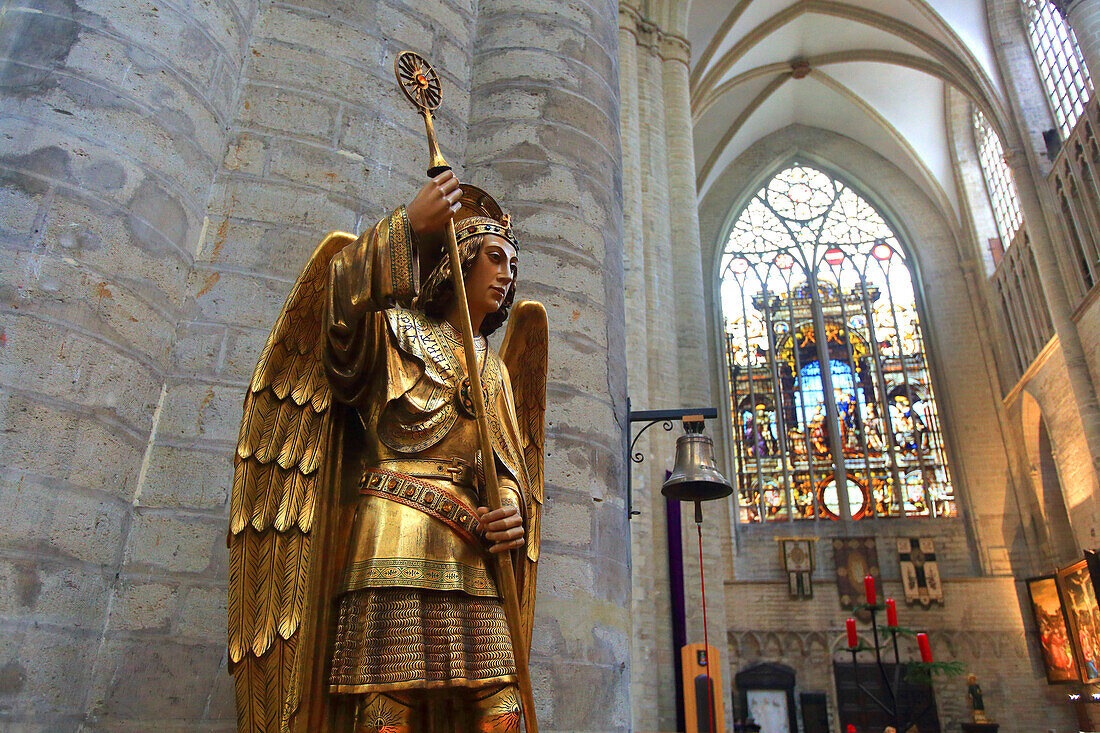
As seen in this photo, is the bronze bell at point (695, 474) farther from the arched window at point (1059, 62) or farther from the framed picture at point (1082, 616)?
the arched window at point (1059, 62)

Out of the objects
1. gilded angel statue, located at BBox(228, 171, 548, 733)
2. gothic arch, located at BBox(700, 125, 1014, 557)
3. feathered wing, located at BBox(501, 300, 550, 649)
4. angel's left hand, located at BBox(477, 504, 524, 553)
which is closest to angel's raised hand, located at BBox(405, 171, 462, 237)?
gilded angel statue, located at BBox(228, 171, 548, 733)

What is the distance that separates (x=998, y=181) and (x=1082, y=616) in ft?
27.1

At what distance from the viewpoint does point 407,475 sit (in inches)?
65.1

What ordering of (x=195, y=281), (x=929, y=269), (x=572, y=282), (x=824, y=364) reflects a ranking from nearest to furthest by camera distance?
(x=195, y=281) → (x=572, y=282) → (x=824, y=364) → (x=929, y=269)

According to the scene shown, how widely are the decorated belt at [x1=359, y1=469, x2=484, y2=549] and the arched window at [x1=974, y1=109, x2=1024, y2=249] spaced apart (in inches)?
619

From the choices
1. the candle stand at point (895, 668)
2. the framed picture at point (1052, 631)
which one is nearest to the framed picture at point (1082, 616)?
the framed picture at point (1052, 631)

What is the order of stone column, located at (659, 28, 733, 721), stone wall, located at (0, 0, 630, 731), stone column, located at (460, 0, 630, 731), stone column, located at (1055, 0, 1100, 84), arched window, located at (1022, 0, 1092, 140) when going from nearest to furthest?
stone wall, located at (0, 0, 630, 731) → stone column, located at (460, 0, 630, 731) → stone column, located at (659, 28, 733, 721) → stone column, located at (1055, 0, 1100, 84) → arched window, located at (1022, 0, 1092, 140)

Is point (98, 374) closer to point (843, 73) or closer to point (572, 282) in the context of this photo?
point (572, 282)

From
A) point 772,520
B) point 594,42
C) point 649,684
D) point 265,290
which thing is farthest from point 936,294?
point 265,290

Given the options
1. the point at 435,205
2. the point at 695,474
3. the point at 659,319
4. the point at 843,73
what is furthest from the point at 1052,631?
the point at 435,205

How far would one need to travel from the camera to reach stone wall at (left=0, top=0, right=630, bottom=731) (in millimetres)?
2051

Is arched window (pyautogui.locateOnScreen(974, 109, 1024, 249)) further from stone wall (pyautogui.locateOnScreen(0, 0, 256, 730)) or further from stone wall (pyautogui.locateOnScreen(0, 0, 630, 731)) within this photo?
stone wall (pyautogui.locateOnScreen(0, 0, 256, 730))

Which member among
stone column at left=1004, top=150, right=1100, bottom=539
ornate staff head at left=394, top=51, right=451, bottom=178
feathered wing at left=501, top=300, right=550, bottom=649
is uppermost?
stone column at left=1004, top=150, right=1100, bottom=539

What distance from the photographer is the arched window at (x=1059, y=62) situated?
38.4 ft
